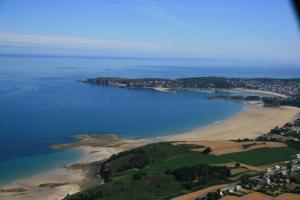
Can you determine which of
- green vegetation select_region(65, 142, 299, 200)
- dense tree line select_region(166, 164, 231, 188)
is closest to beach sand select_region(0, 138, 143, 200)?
green vegetation select_region(65, 142, 299, 200)

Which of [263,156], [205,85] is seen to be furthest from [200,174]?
[205,85]

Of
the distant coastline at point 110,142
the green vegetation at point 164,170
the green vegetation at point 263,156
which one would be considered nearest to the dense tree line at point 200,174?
the green vegetation at point 164,170

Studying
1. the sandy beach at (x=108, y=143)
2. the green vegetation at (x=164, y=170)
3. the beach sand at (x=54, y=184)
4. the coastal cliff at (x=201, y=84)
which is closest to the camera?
the green vegetation at (x=164, y=170)

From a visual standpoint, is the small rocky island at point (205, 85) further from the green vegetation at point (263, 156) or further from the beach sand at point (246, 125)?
the green vegetation at point (263, 156)

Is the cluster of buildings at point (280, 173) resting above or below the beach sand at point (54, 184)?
above

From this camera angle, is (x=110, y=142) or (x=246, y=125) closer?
(x=110, y=142)

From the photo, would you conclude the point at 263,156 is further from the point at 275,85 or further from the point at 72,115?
the point at 275,85
